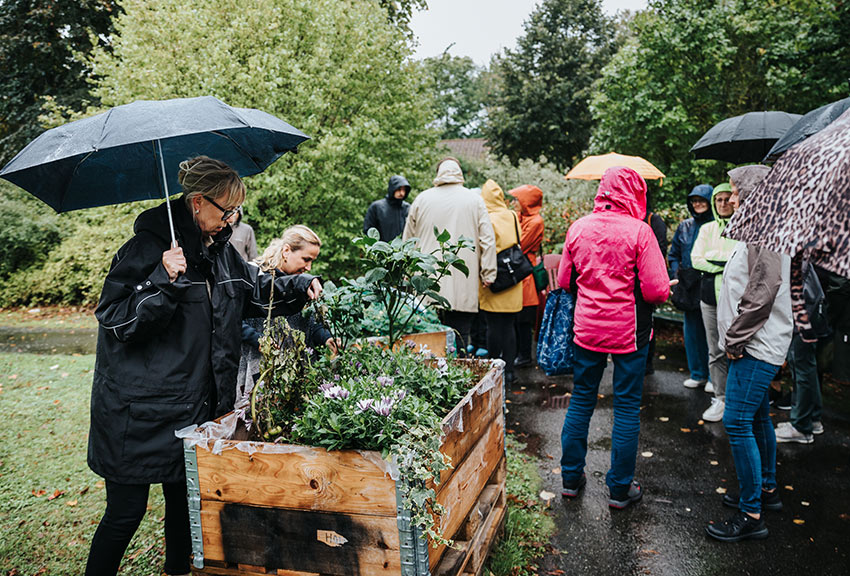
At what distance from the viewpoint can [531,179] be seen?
653 inches

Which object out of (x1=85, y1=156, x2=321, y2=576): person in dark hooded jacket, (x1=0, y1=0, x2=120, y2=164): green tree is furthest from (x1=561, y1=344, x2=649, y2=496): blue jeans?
(x1=0, y1=0, x2=120, y2=164): green tree

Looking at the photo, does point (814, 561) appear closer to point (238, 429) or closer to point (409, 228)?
point (238, 429)

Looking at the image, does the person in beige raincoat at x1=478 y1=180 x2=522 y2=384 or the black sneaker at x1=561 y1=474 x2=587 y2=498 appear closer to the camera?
the black sneaker at x1=561 y1=474 x2=587 y2=498

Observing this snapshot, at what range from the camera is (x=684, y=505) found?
385 centimetres

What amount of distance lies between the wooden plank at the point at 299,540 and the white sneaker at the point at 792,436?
13.6 ft

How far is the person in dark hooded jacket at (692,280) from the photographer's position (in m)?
5.57

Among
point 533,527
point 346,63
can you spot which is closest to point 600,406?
point 533,527

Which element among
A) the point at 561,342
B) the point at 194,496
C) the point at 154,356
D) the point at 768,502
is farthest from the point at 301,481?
the point at 768,502

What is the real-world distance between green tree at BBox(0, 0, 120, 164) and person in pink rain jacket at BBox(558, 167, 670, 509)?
640 inches

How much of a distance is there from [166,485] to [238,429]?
1.77ft

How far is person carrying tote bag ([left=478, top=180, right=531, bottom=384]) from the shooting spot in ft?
19.1

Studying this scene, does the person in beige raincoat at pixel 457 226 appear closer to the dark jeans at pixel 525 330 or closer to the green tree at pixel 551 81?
the dark jeans at pixel 525 330

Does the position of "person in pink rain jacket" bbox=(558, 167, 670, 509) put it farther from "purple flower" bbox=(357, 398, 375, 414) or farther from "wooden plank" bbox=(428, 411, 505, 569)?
"purple flower" bbox=(357, 398, 375, 414)

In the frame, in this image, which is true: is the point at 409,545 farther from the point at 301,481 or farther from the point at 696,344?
the point at 696,344
